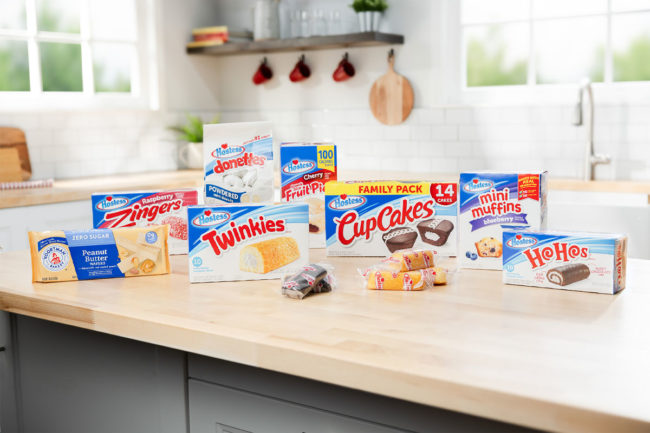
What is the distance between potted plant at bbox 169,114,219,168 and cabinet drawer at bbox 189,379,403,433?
3.50 metres

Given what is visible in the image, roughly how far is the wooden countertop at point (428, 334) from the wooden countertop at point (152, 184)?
1.81 m

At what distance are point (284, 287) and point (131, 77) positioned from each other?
3585mm

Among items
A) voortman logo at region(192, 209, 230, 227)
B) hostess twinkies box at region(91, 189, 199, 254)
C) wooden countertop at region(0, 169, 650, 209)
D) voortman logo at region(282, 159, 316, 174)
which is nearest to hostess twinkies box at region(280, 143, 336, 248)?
voortman logo at region(282, 159, 316, 174)

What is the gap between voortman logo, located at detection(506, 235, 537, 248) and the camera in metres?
1.47

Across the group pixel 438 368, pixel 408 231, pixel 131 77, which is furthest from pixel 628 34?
pixel 438 368

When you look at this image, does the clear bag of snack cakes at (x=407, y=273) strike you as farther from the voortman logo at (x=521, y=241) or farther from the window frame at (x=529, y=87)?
the window frame at (x=529, y=87)

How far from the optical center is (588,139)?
12.0 ft

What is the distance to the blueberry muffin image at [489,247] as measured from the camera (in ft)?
5.43

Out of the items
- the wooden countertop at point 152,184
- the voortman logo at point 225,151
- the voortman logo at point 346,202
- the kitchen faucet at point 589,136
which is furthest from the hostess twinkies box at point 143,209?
the kitchen faucet at point 589,136

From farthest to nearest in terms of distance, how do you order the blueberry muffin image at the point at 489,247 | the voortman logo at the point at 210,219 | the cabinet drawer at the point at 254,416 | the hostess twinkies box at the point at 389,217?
the hostess twinkies box at the point at 389,217 < the blueberry muffin image at the point at 489,247 < the voortman logo at the point at 210,219 < the cabinet drawer at the point at 254,416

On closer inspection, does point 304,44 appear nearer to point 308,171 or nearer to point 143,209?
point 308,171

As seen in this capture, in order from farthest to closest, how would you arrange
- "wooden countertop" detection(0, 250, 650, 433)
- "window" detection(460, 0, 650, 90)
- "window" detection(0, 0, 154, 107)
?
1. "window" detection(0, 0, 154, 107)
2. "window" detection(460, 0, 650, 90)
3. "wooden countertop" detection(0, 250, 650, 433)

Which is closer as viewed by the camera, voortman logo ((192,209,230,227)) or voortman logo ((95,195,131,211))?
voortman logo ((192,209,230,227))

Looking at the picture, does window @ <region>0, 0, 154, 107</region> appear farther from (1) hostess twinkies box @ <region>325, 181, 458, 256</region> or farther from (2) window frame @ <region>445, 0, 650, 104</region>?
(1) hostess twinkies box @ <region>325, 181, 458, 256</region>
